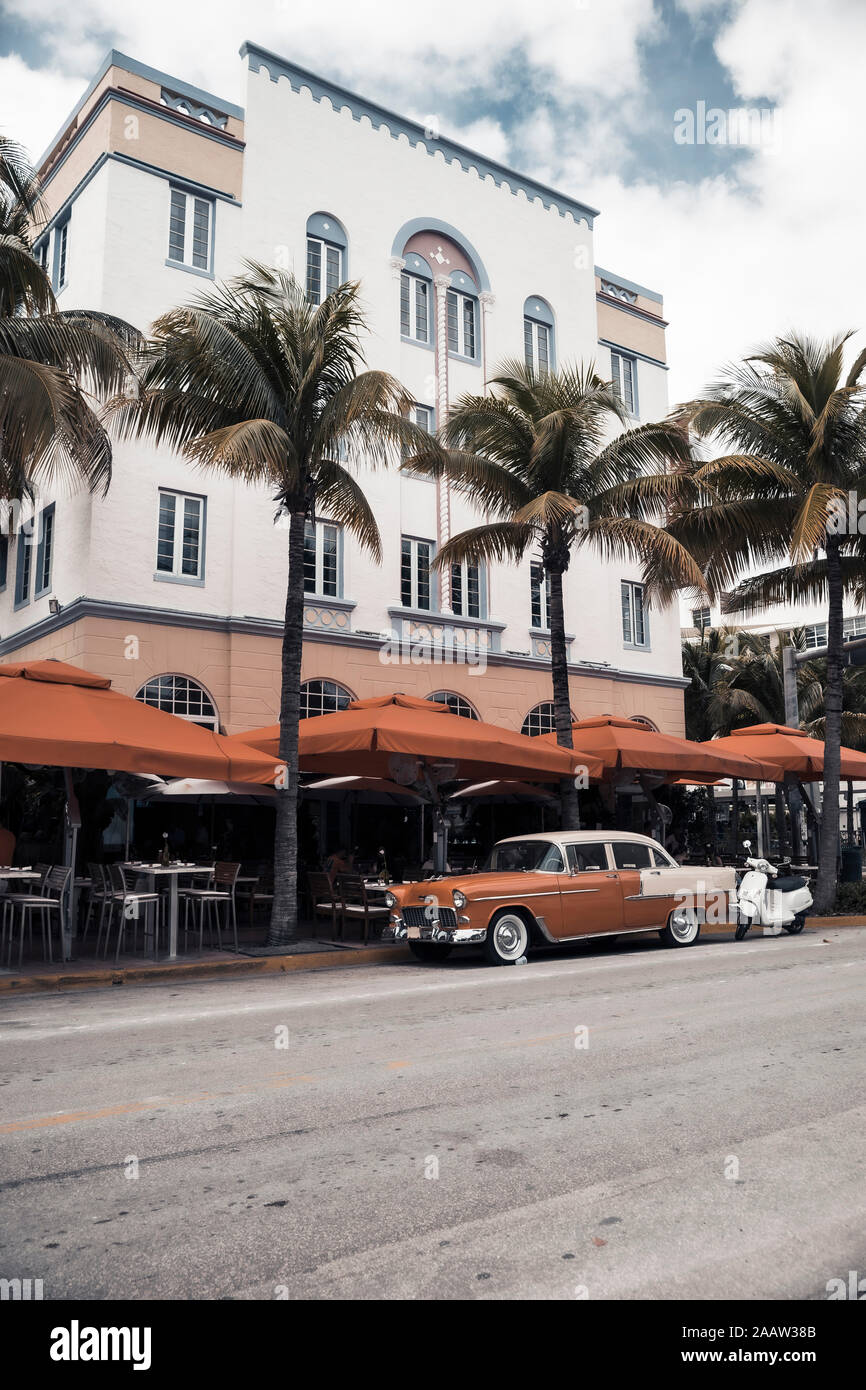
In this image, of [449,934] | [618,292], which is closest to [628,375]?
[618,292]

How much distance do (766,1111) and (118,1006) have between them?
21.2 ft

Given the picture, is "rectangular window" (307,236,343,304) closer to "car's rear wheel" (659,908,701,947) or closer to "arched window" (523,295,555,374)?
"arched window" (523,295,555,374)

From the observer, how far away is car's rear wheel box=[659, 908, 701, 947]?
14938 mm

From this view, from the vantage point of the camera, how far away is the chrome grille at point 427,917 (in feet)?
41.4

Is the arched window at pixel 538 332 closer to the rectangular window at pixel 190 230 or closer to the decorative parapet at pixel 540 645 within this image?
the decorative parapet at pixel 540 645

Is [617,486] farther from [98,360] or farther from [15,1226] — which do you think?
[15,1226]

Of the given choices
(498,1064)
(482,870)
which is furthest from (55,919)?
(498,1064)

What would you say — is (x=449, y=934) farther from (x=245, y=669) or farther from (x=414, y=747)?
(x=245, y=669)

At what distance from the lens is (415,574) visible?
2452 centimetres

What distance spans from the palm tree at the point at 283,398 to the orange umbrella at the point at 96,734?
1.24 metres

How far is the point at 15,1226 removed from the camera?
4.18 m

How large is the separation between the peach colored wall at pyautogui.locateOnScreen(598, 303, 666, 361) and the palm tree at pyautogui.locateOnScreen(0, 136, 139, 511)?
59.9ft

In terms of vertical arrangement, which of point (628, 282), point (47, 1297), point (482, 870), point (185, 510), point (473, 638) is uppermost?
point (628, 282)

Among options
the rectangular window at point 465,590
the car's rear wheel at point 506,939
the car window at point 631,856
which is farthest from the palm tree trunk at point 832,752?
the car's rear wheel at point 506,939
